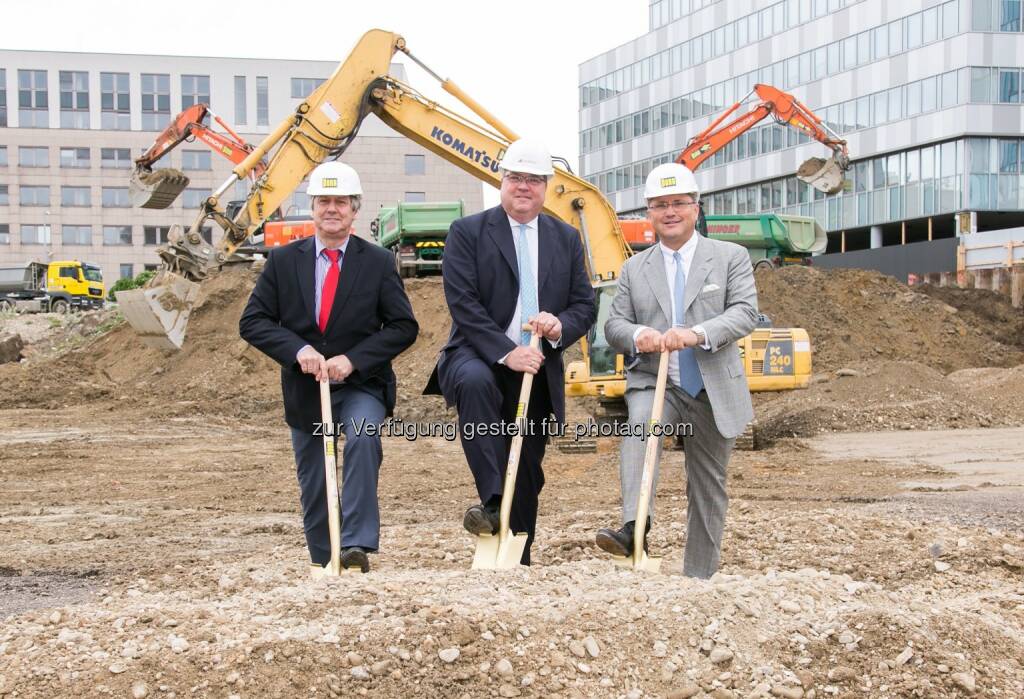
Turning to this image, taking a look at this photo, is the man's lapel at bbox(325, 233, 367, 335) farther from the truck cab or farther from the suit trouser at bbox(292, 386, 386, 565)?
the truck cab

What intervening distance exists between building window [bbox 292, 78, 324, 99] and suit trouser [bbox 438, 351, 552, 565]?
66403 mm

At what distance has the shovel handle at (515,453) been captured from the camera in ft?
19.6

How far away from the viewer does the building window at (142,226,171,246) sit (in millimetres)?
71125

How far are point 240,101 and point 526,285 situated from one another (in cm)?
6711

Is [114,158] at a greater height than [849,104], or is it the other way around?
[114,158]

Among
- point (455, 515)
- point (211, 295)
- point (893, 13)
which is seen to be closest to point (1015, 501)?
point (455, 515)

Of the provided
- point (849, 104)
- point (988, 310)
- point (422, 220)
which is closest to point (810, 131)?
point (422, 220)

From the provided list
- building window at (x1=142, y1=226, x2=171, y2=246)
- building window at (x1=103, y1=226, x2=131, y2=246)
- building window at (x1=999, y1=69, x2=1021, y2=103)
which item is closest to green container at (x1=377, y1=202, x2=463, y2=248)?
building window at (x1=999, y1=69, x2=1021, y2=103)

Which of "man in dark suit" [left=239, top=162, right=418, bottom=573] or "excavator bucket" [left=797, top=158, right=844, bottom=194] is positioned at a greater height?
"excavator bucket" [left=797, top=158, right=844, bottom=194]

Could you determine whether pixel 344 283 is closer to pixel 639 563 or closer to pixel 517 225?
pixel 517 225

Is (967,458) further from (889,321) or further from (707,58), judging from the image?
(707,58)

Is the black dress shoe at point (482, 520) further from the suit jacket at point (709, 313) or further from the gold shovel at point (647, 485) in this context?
the suit jacket at point (709, 313)

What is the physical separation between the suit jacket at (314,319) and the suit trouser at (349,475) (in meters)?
0.09

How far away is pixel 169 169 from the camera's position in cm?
2338
